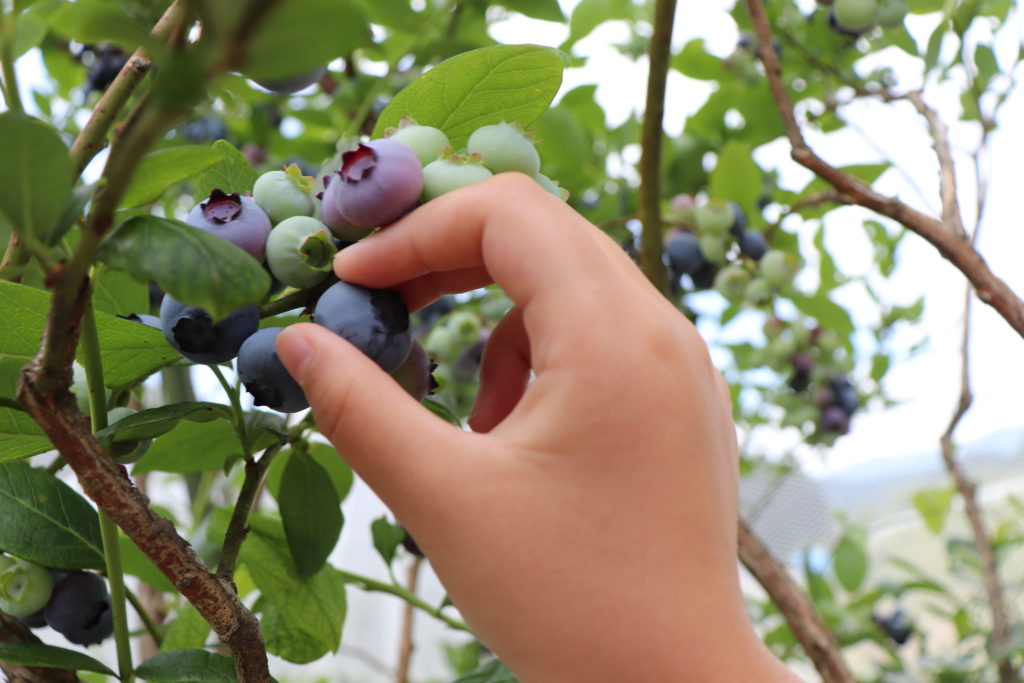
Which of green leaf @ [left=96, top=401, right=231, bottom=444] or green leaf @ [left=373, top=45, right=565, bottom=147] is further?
green leaf @ [left=373, top=45, right=565, bottom=147]

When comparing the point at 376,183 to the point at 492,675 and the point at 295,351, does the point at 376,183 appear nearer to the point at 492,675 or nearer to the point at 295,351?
the point at 295,351

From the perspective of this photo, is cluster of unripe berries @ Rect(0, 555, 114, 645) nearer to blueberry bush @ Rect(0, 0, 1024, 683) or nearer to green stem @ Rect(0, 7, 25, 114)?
blueberry bush @ Rect(0, 0, 1024, 683)

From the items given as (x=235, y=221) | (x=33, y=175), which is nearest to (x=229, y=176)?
(x=235, y=221)

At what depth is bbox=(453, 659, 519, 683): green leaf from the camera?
677mm

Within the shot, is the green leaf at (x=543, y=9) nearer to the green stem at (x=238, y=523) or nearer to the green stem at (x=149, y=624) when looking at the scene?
the green stem at (x=238, y=523)

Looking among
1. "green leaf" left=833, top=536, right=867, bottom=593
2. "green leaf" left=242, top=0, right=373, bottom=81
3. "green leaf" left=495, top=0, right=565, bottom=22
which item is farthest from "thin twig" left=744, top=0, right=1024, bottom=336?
"green leaf" left=833, top=536, right=867, bottom=593

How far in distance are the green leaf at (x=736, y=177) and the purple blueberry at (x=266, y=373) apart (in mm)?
861

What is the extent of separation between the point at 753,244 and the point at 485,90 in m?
0.71

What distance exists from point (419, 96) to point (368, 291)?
0.16 meters

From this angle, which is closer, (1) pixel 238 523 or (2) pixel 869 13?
(1) pixel 238 523

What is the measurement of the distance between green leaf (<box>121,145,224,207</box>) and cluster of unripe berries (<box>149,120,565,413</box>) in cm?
5

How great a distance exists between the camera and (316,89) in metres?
1.44

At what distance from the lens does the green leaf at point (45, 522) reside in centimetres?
57

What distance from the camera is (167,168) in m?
0.40
